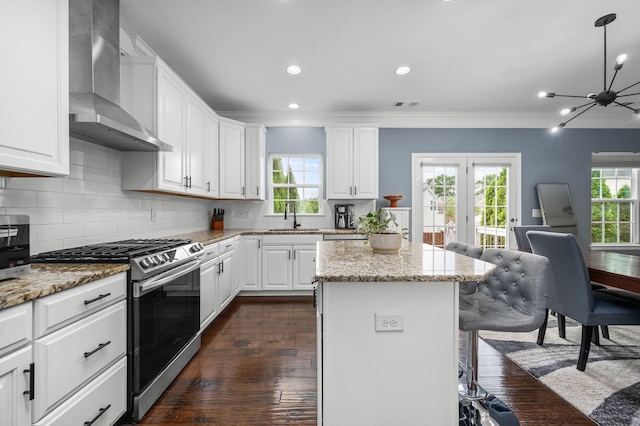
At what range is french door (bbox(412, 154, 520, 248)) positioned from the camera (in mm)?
4707

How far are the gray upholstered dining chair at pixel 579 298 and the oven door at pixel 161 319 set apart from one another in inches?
107

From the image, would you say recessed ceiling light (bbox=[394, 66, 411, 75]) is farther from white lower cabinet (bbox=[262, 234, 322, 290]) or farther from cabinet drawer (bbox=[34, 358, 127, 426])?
cabinet drawer (bbox=[34, 358, 127, 426])

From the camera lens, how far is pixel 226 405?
182cm

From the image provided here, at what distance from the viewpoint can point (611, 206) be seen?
489 cm

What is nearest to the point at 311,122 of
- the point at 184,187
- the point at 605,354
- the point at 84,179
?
the point at 184,187

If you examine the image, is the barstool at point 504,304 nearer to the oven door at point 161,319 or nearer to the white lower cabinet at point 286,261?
the oven door at point 161,319

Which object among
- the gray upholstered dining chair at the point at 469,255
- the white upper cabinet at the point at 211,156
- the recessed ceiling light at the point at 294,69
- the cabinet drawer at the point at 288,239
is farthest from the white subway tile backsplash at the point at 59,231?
the gray upholstered dining chair at the point at 469,255

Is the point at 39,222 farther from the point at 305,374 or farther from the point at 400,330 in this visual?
the point at 400,330

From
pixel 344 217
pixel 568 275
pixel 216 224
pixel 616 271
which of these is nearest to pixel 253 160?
pixel 216 224

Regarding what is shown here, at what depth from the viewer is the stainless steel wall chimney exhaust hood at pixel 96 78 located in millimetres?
1711

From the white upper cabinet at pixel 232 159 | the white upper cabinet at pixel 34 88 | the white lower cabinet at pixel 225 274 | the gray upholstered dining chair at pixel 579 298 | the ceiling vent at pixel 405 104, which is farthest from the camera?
the ceiling vent at pixel 405 104

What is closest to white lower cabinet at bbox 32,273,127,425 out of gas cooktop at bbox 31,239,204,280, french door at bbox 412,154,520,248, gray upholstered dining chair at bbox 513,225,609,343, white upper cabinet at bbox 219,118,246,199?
gas cooktop at bbox 31,239,204,280

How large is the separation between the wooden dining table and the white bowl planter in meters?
1.55

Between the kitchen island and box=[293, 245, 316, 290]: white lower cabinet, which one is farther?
box=[293, 245, 316, 290]: white lower cabinet
